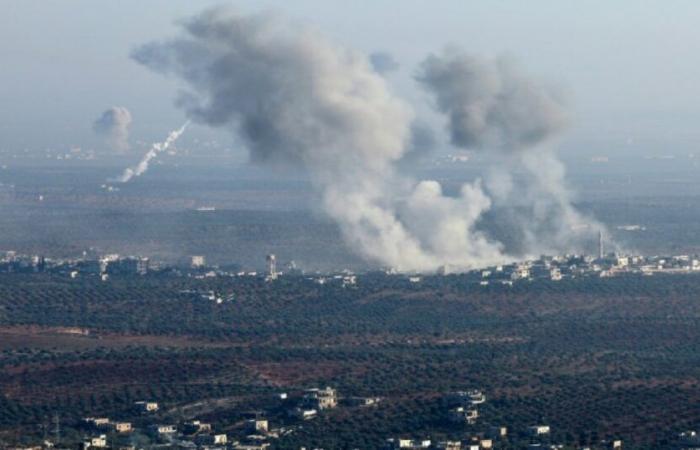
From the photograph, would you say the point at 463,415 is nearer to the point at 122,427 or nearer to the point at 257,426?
the point at 257,426

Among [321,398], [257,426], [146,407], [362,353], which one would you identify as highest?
[362,353]

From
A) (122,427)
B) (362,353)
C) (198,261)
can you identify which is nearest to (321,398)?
(122,427)

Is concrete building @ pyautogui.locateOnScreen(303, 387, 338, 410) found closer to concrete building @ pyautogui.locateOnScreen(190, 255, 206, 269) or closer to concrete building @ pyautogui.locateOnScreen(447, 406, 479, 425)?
concrete building @ pyautogui.locateOnScreen(447, 406, 479, 425)

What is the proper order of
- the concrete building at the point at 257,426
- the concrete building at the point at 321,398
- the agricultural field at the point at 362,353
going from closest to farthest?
1. the concrete building at the point at 257,426
2. the agricultural field at the point at 362,353
3. the concrete building at the point at 321,398

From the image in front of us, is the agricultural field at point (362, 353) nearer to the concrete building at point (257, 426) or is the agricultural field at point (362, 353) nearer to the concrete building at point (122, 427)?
the concrete building at point (257, 426)

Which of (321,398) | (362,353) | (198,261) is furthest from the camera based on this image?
(198,261)

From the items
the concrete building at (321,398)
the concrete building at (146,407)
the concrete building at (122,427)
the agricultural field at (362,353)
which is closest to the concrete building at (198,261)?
the agricultural field at (362,353)

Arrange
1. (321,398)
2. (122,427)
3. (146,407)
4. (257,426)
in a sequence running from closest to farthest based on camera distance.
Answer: (257,426), (122,427), (146,407), (321,398)

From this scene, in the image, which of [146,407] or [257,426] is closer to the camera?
[257,426]

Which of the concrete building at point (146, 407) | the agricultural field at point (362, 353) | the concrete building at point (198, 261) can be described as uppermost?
the concrete building at point (198, 261)

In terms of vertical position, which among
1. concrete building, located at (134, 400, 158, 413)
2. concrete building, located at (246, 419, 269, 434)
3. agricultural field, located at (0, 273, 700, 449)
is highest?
agricultural field, located at (0, 273, 700, 449)

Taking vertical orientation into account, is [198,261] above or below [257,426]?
above

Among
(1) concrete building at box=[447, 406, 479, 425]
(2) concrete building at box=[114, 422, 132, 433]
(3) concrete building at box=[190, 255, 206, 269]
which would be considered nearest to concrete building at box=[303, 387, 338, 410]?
(1) concrete building at box=[447, 406, 479, 425]
